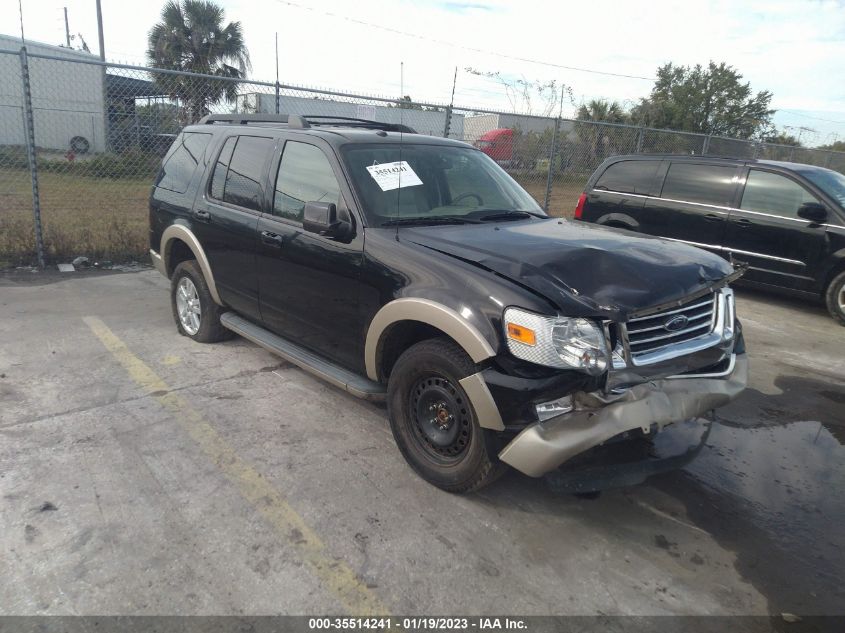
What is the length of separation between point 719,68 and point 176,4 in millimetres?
25659

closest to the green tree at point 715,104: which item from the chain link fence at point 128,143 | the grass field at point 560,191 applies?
the chain link fence at point 128,143

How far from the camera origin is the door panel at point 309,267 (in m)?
3.64

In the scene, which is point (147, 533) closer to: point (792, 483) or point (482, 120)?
point (792, 483)

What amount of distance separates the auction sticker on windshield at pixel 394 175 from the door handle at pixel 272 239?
31.2 inches

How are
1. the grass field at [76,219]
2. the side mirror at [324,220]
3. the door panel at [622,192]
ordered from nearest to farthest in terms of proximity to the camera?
the side mirror at [324,220] → the grass field at [76,219] → the door panel at [622,192]

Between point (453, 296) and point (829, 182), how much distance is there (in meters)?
6.72

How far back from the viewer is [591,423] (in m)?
2.70

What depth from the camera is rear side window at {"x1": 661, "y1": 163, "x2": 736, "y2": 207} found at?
7809 millimetres

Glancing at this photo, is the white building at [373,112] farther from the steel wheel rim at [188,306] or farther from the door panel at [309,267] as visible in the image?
the door panel at [309,267]

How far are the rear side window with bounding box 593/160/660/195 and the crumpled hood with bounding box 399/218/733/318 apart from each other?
5.20 m

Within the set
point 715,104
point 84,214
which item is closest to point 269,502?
point 84,214

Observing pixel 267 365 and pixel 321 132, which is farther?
pixel 267 365

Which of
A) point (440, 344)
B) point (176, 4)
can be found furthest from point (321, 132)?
point (176, 4)

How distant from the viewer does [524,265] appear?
2947 millimetres
